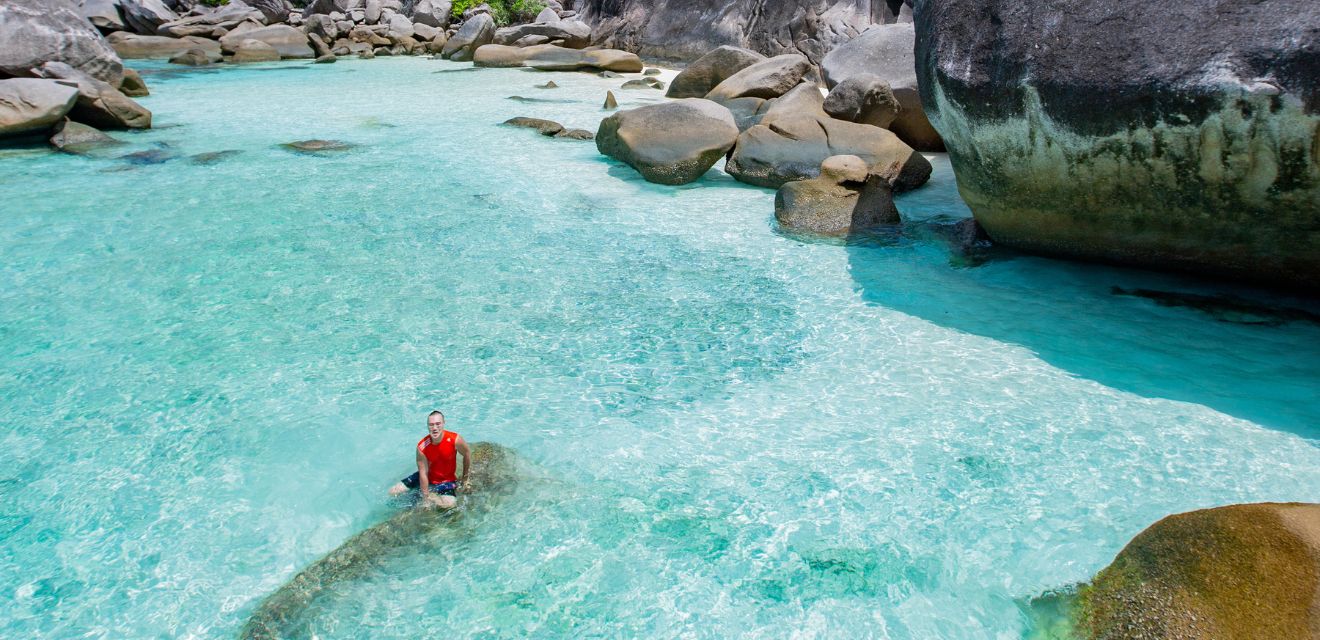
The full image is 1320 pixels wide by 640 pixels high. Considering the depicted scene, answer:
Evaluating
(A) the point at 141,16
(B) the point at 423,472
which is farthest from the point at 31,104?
(A) the point at 141,16

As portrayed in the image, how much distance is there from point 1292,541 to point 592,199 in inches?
324

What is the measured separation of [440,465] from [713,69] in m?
14.4

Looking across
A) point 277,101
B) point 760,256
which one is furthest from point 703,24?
point 760,256

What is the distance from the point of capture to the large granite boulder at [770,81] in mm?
15148

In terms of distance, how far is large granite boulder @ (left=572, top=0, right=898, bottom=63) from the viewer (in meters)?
23.5

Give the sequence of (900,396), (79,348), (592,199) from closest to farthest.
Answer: (900,396), (79,348), (592,199)

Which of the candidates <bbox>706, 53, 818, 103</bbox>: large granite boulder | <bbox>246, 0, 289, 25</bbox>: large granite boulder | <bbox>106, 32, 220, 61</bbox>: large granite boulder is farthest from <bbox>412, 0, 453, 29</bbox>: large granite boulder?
<bbox>706, 53, 818, 103</bbox>: large granite boulder

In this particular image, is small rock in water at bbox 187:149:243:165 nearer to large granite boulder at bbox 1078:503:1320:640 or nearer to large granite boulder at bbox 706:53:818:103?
large granite boulder at bbox 706:53:818:103

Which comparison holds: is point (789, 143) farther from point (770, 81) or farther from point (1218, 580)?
point (1218, 580)

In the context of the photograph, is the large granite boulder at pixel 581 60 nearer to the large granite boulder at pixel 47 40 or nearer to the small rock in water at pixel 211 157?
the large granite boulder at pixel 47 40

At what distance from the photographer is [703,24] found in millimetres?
27344

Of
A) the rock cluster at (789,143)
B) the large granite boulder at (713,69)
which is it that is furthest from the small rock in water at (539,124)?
the large granite boulder at (713,69)

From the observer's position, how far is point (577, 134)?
Result: 1432cm

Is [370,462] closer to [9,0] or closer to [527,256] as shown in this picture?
[527,256]
